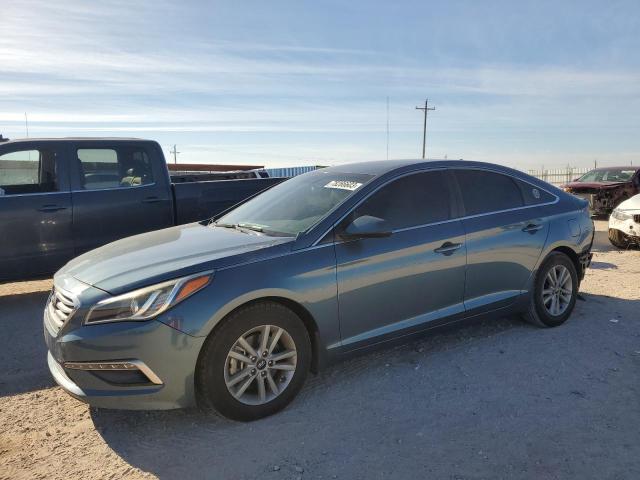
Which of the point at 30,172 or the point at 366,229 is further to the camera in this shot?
the point at 30,172

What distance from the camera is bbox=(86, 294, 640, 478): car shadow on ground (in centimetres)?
282

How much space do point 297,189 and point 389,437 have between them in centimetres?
216

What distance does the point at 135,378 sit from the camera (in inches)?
115

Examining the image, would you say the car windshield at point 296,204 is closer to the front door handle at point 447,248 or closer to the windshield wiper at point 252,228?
the windshield wiper at point 252,228

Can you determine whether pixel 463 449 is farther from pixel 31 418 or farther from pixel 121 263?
pixel 31 418

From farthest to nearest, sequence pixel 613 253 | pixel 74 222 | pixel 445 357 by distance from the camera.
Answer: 1. pixel 613 253
2. pixel 74 222
3. pixel 445 357

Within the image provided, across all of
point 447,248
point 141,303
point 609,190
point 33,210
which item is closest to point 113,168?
point 33,210

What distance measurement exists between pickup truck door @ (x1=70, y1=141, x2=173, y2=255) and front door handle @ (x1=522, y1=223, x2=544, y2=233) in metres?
4.24

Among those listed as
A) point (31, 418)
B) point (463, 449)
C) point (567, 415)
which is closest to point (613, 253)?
point (567, 415)

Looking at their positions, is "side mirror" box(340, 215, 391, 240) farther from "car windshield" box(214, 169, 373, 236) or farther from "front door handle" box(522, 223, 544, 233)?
"front door handle" box(522, 223, 544, 233)

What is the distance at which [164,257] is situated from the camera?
3344mm

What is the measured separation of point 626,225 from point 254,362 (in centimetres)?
835

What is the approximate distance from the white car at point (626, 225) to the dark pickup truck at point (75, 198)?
738cm

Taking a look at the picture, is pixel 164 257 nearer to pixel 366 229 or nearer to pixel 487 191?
pixel 366 229
